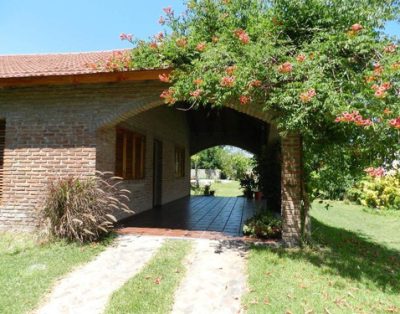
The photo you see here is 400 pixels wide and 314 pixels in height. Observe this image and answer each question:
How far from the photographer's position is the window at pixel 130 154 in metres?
9.18

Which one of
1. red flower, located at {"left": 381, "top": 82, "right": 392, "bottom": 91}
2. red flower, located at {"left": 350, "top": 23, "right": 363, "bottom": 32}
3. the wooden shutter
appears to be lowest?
the wooden shutter

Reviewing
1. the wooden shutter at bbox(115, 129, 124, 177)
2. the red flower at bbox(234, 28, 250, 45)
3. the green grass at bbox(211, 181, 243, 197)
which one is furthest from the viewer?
the green grass at bbox(211, 181, 243, 197)

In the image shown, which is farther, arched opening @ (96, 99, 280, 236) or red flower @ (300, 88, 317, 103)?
arched opening @ (96, 99, 280, 236)

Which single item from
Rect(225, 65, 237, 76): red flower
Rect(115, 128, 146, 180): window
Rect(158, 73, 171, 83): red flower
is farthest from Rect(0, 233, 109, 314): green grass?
Rect(225, 65, 237, 76): red flower

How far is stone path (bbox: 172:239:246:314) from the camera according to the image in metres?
4.15

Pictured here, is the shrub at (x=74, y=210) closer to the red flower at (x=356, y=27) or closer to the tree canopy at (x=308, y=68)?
the tree canopy at (x=308, y=68)

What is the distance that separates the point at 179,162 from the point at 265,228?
959cm

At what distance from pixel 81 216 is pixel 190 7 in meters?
4.53

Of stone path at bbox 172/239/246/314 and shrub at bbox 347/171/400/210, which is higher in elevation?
shrub at bbox 347/171/400/210

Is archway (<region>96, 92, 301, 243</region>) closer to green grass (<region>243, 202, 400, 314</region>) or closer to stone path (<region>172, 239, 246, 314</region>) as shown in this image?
green grass (<region>243, 202, 400, 314</region>)

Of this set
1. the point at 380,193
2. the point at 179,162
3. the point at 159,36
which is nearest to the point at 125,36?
the point at 159,36

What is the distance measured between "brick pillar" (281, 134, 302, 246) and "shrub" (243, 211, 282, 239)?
1.14 feet

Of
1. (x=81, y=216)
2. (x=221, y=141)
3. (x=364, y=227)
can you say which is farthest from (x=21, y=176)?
(x=221, y=141)

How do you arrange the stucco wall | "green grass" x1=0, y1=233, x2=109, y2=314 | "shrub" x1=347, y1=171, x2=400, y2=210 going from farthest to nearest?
"shrub" x1=347, y1=171, x2=400, y2=210, the stucco wall, "green grass" x1=0, y1=233, x2=109, y2=314
